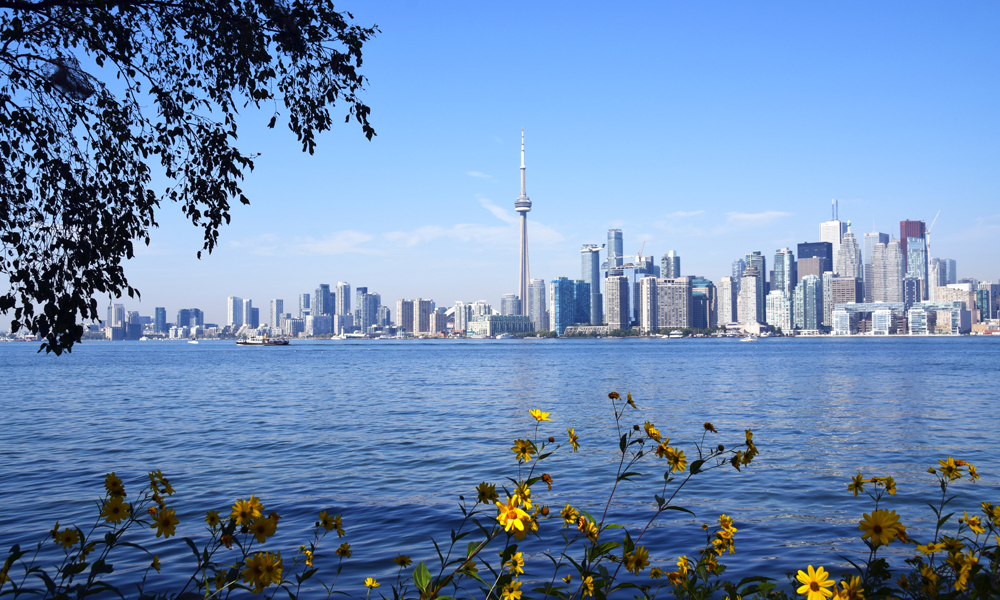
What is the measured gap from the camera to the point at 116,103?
26.2ft

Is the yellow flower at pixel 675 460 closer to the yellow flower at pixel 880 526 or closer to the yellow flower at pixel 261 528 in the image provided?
the yellow flower at pixel 880 526

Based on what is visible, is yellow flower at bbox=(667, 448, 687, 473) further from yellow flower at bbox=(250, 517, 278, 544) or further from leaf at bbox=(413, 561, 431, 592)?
yellow flower at bbox=(250, 517, 278, 544)

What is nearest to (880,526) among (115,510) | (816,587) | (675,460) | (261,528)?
(816,587)

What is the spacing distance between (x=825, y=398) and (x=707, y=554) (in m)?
35.2

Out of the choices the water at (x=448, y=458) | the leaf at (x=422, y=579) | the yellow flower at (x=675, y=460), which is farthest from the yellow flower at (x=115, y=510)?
the water at (x=448, y=458)

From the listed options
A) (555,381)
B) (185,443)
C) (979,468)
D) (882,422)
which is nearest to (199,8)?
(185,443)

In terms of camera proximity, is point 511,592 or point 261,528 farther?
point 511,592

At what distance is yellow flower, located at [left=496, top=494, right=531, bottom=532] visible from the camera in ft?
10.2

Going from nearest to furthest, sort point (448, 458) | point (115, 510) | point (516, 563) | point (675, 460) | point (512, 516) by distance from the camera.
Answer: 1. point (512, 516)
2. point (115, 510)
3. point (675, 460)
4. point (516, 563)
5. point (448, 458)

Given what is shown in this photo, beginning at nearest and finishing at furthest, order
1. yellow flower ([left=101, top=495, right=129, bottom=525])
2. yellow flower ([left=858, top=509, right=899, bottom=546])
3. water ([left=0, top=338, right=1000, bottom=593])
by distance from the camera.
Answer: yellow flower ([left=858, top=509, right=899, bottom=546]) < yellow flower ([left=101, top=495, right=129, bottom=525]) < water ([left=0, top=338, right=1000, bottom=593])

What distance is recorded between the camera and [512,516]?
315cm

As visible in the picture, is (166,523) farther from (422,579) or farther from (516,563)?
(516,563)

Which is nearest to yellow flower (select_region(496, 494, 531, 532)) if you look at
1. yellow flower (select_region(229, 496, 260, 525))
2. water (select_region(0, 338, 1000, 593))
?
yellow flower (select_region(229, 496, 260, 525))

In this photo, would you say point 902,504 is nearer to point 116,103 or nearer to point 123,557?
point 123,557
